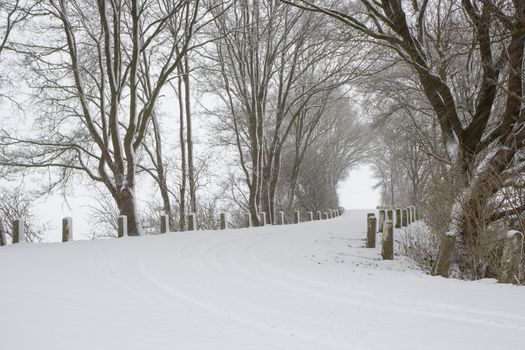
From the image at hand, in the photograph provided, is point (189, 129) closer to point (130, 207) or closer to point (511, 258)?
point (130, 207)

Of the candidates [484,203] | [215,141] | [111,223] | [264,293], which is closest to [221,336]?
[264,293]

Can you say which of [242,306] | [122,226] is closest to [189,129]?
[122,226]

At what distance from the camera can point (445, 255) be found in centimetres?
688

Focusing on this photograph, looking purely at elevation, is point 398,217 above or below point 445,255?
above

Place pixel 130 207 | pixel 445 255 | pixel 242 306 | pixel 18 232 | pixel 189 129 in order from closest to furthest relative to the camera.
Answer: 1. pixel 242 306
2. pixel 445 255
3. pixel 18 232
4. pixel 130 207
5. pixel 189 129

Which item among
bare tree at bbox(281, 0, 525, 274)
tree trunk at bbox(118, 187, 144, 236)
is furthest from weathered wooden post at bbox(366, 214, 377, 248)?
tree trunk at bbox(118, 187, 144, 236)

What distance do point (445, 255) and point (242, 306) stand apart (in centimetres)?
380

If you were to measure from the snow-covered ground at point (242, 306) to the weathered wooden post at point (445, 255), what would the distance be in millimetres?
506

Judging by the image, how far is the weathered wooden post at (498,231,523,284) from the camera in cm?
612

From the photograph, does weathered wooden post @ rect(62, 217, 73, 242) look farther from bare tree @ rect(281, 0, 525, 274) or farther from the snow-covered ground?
bare tree @ rect(281, 0, 525, 274)

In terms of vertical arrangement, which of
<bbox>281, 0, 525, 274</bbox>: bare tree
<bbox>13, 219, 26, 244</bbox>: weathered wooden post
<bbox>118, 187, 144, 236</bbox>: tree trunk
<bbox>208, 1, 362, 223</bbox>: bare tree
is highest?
<bbox>208, 1, 362, 223</bbox>: bare tree

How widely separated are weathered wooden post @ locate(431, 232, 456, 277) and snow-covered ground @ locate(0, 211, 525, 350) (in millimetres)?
506

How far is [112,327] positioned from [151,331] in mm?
378

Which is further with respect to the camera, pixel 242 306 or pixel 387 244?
pixel 387 244
